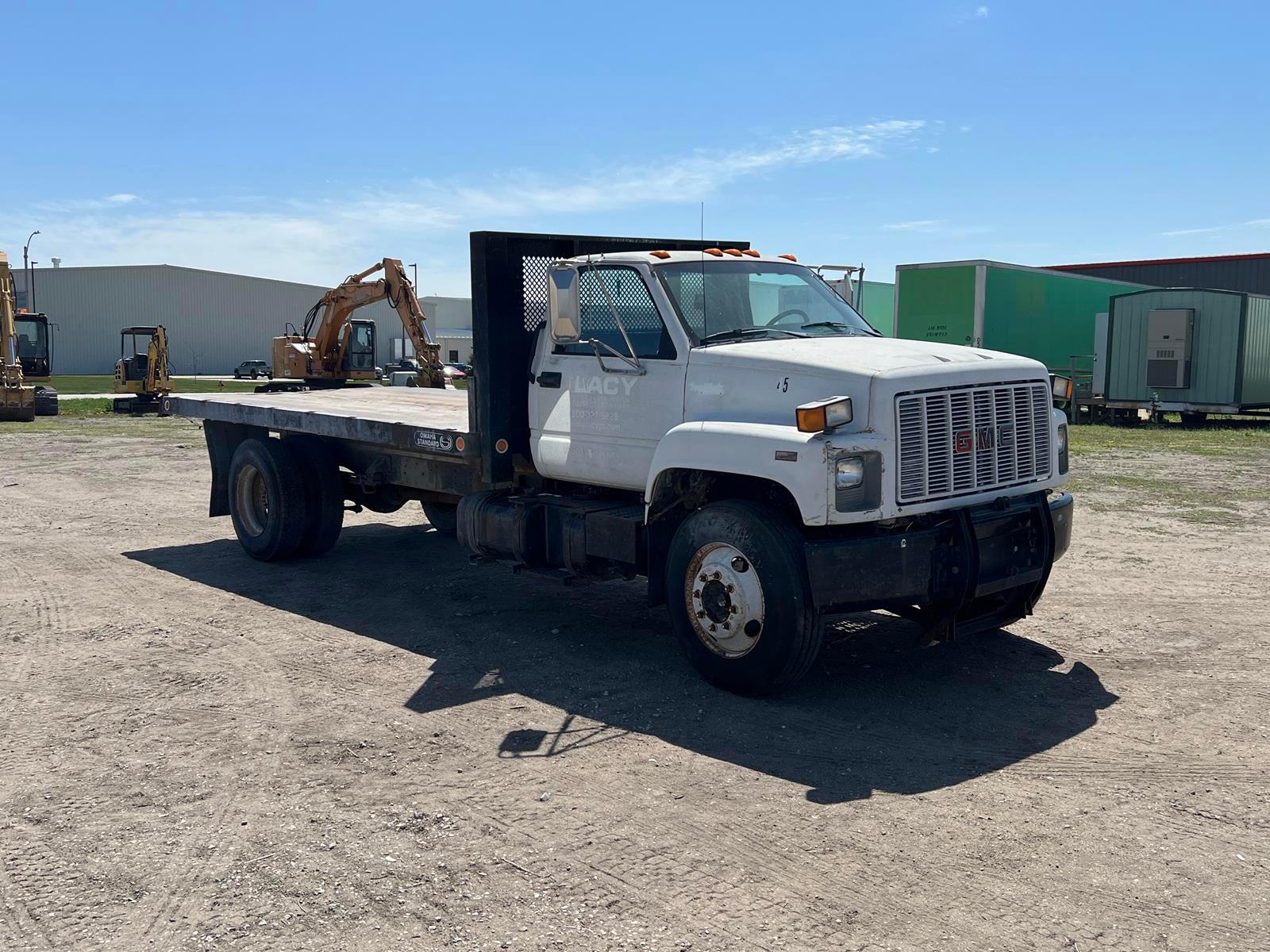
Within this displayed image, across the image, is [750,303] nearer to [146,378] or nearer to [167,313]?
[146,378]

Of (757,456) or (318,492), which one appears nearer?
(757,456)

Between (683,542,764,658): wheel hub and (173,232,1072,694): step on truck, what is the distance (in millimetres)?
11

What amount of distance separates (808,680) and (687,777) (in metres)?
1.59

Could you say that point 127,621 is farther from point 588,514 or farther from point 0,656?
point 588,514

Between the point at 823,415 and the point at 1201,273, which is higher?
the point at 1201,273

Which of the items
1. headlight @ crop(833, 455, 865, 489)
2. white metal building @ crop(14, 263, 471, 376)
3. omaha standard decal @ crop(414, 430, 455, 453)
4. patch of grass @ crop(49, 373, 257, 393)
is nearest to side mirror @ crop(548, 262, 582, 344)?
omaha standard decal @ crop(414, 430, 455, 453)

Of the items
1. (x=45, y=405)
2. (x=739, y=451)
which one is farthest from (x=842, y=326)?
(x=45, y=405)

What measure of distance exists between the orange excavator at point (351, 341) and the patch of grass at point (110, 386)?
698 cm

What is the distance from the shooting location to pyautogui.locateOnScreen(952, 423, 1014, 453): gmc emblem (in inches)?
238

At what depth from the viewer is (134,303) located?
2844 inches

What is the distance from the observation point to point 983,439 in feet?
20.2

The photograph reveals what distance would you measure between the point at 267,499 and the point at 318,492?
419mm

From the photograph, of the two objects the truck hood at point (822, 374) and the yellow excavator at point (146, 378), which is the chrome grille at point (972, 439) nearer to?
the truck hood at point (822, 374)

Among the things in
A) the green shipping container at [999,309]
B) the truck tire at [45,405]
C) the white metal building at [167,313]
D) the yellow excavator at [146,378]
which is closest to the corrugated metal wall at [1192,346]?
the green shipping container at [999,309]
